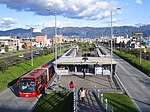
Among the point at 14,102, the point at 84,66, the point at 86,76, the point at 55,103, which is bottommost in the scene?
the point at 14,102

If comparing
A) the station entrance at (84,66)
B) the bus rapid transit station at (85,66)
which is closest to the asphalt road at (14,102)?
the bus rapid transit station at (85,66)

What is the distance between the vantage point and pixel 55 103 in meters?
25.3

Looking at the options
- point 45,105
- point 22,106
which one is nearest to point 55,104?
point 45,105

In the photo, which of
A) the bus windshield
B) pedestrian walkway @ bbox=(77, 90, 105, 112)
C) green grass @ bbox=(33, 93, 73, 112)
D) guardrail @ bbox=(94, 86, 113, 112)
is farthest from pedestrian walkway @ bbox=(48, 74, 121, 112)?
the bus windshield

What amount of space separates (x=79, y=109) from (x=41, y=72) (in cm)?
1179

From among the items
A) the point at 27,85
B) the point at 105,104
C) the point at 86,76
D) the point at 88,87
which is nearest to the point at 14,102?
the point at 27,85

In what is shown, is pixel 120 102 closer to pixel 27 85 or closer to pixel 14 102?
pixel 27 85

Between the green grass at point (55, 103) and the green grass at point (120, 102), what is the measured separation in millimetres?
3575

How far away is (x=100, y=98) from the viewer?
24844 mm

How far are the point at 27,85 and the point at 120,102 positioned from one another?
388 inches

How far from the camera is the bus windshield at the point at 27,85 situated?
28.4m

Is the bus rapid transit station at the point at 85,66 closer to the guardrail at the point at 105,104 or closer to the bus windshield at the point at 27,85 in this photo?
the bus windshield at the point at 27,85

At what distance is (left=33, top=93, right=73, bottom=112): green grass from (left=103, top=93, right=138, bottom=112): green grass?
358 centimetres

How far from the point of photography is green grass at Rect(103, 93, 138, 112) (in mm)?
22103
